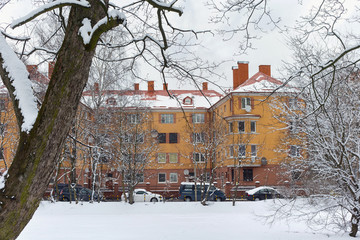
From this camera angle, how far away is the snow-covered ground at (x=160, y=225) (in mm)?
14102

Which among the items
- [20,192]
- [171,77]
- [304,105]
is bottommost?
[20,192]

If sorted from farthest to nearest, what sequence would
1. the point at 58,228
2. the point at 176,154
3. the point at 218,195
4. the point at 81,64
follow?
the point at 176,154, the point at 218,195, the point at 58,228, the point at 81,64

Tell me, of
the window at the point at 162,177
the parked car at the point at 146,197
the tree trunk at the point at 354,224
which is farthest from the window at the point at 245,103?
the tree trunk at the point at 354,224

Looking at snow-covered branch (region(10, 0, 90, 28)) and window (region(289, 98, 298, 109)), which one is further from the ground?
window (region(289, 98, 298, 109))

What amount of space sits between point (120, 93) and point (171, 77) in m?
19.0

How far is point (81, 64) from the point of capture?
12.3ft

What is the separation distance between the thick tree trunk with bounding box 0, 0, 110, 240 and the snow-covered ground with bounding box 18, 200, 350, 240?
1067cm

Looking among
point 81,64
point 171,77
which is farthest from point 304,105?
point 81,64

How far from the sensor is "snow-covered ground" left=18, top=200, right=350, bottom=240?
14.1 metres

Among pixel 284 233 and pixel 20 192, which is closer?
pixel 20 192

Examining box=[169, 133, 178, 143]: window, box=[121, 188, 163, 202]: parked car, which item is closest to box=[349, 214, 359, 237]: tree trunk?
box=[121, 188, 163, 202]: parked car

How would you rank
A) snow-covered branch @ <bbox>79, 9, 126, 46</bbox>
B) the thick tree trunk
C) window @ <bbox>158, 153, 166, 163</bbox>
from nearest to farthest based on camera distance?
1. the thick tree trunk
2. snow-covered branch @ <bbox>79, 9, 126, 46</bbox>
3. window @ <bbox>158, 153, 166, 163</bbox>

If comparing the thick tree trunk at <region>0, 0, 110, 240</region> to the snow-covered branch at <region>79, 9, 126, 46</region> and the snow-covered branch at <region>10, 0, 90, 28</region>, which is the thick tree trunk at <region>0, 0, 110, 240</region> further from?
the snow-covered branch at <region>10, 0, 90, 28</region>

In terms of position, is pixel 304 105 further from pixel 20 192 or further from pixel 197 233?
pixel 20 192
